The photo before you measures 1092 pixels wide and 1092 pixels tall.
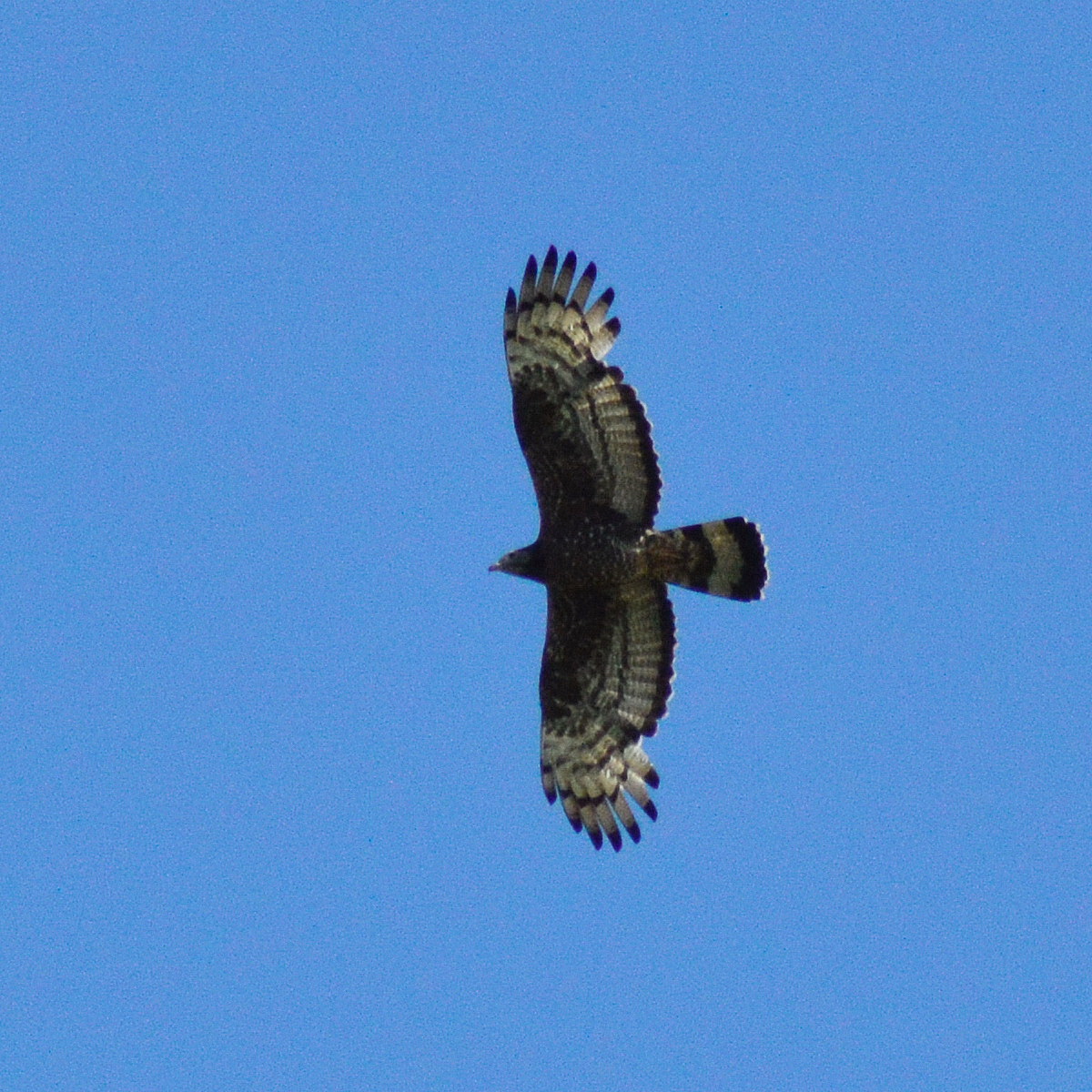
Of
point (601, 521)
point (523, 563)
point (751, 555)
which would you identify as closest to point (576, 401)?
point (601, 521)

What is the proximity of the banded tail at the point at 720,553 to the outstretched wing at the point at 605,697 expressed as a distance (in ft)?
1.45

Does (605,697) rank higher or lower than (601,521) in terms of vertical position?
lower

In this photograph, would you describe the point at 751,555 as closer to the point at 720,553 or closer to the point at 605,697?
the point at 720,553

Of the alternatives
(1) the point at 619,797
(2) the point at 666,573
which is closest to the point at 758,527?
(2) the point at 666,573

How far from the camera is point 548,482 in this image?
57.7 feet

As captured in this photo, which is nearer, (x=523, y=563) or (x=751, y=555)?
(x=751, y=555)

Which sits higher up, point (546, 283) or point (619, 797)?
point (546, 283)

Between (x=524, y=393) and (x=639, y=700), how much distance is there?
7.27 feet

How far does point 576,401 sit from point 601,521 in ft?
2.56

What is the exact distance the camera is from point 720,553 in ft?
57.4

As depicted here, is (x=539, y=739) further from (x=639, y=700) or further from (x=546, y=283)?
(x=546, y=283)

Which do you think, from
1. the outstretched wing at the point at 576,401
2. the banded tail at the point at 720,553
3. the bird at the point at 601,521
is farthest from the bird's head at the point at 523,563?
the banded tail at the point at 720,553

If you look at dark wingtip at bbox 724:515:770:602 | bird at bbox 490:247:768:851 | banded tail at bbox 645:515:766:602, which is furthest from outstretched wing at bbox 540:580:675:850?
dark wingtip at bbox 724:515:770:602

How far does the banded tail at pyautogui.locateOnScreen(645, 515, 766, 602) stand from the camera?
686 inches
